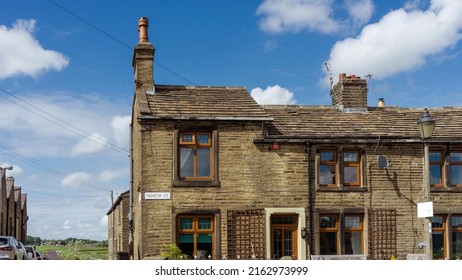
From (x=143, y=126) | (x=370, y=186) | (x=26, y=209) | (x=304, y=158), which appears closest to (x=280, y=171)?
(x=304, y=158)

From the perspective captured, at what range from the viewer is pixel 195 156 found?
26.3 meters

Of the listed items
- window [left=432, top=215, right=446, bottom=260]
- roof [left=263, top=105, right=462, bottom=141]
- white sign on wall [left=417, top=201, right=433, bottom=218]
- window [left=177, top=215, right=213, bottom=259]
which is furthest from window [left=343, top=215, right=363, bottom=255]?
white sign on wall [left=417, top=201, right=433, bottom=218]

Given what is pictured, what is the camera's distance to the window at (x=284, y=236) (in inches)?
1051

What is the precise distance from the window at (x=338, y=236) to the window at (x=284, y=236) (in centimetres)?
105

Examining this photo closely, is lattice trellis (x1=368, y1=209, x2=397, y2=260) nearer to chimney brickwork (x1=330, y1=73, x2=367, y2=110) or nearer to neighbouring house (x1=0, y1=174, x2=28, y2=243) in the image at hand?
chimney brickwork (x1=330, y1=73, x2=367, y2=110)

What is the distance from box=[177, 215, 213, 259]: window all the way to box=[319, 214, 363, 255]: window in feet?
14.4

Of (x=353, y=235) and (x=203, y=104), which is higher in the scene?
(x=203, y=104)

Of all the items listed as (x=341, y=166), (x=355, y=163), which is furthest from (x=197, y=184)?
(x=355, y=163)

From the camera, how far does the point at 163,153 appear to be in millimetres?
25984

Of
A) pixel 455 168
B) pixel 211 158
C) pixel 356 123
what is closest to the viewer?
pixel 211 158

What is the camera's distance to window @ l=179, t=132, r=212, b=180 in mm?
26234

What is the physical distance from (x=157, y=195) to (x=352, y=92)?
10170mm

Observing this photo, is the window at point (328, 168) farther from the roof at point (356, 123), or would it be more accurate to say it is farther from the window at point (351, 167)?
the roof at point (356, 123)

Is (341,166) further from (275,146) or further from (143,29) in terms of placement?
(143,29)
